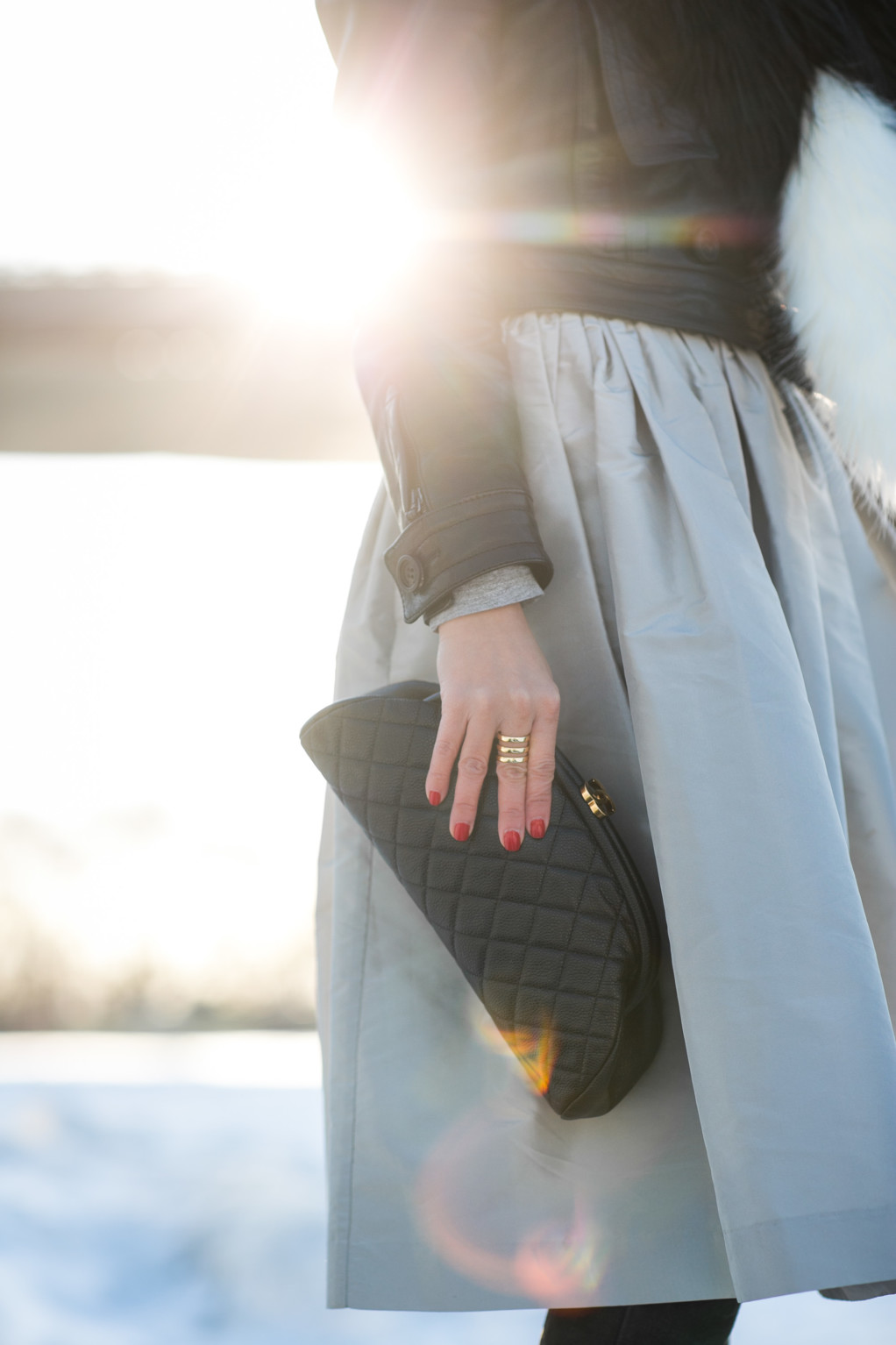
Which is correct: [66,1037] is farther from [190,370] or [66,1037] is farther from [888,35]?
[888,35]

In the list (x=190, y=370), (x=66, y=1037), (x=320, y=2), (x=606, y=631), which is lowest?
(x=66, y=1037)

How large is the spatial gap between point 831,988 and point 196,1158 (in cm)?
150

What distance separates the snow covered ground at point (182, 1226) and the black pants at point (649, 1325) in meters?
0.58

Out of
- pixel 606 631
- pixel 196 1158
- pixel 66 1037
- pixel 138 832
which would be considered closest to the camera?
pixel 606 631

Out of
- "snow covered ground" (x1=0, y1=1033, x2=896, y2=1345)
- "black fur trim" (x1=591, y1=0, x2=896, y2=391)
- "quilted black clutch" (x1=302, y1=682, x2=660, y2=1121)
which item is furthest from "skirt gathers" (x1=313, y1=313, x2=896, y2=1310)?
"snow covered ground" (x1=0, y1=1033, x2=896, y2=1345)

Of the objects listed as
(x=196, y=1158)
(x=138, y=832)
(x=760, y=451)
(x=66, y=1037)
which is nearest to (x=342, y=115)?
(x=760, y=451)

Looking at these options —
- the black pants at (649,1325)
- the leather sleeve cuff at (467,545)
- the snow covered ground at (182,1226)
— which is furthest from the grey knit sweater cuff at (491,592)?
the snow covered ground at (182,1226)

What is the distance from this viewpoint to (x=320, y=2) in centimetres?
76

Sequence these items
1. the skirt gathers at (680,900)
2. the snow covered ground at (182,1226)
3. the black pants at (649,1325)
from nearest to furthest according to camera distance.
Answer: the skirt gathers at (680,900) → the black pants at (649,1325) → the snow covered ground at (182,1226)

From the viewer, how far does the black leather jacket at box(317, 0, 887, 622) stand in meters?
0.68

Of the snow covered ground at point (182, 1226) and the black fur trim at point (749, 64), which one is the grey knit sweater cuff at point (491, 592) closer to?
the black fur trim at point (749, 64)

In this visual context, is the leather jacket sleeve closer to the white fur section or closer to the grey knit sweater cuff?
the grey knit sweater cuff

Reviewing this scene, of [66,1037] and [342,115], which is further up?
[342,115]

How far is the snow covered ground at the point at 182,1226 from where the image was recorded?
3.84 feet
